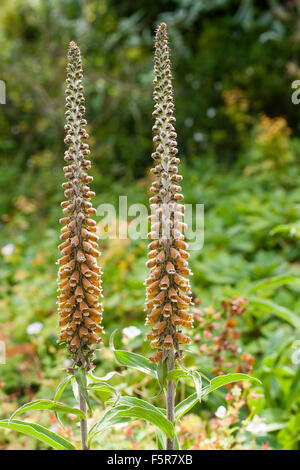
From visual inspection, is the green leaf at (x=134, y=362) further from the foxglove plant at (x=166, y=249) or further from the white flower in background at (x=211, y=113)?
the white flower in background at (x=211, y=113)

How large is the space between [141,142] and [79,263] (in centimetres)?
671

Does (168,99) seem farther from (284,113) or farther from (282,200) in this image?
(284,113)

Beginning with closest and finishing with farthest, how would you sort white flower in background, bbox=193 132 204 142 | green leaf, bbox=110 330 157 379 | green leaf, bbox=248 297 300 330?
green leaf, bbox=110 330 157 379, green leaf, bbox=248 297 300 330, white flower in background, bbox=193 132 204 142

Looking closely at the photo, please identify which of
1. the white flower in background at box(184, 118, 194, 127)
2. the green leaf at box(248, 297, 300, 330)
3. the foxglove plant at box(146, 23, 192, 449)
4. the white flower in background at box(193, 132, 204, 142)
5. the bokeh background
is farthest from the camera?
the white flower in background at box(184, 118, 194, 127)

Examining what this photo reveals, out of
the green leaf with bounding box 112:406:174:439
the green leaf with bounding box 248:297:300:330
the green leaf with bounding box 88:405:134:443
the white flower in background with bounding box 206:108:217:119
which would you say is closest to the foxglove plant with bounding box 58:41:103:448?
the green leaf with bounding box 88:405:134:443

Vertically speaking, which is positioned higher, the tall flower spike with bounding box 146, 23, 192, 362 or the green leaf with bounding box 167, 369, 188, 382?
the tall flower spike with bounding box 146, 23, 192, 362

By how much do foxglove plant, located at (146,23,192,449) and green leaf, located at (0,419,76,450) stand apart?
524 mm

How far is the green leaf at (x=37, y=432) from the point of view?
1906 millimetres

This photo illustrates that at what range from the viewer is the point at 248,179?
6754 millimetres

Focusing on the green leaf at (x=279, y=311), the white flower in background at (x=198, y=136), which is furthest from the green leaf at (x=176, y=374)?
the white flower in background at (x=198, y=136)

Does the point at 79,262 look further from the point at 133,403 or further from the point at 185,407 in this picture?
the point at 185,407

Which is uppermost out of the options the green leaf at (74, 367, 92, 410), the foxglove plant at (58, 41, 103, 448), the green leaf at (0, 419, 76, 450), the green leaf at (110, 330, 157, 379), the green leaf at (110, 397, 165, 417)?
the foxglove plant at (58, 41, 103, 448)

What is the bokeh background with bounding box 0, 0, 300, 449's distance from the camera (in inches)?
178

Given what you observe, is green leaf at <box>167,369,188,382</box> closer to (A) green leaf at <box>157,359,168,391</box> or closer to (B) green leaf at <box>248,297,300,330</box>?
(A) green leaf at <box>157,359,168,391</box>
